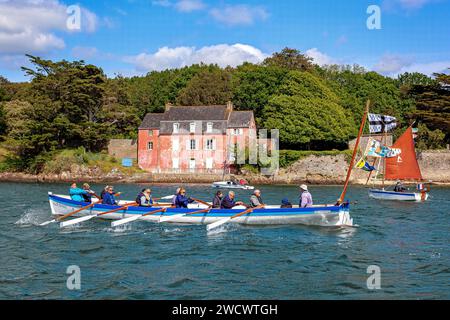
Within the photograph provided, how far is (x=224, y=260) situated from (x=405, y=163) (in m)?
28.1

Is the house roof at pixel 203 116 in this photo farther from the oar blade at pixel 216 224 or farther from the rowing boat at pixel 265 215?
the oar blade at pixel 216 224

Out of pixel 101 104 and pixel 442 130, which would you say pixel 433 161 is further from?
pixel 101 104

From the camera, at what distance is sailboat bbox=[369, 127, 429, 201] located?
3944cm

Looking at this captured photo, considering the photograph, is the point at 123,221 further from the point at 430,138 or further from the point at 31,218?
the point at 430,138

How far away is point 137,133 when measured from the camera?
74.0m

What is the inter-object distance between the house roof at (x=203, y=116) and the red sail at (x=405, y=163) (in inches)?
1054

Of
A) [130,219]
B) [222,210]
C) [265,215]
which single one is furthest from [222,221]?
[130,219]

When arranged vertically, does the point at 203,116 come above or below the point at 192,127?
above

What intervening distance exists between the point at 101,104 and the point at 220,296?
63.0 meters

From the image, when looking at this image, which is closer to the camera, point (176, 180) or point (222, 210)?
point (222, 210)

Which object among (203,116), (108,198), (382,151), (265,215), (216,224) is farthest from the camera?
(203,116)

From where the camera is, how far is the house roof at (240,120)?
6506 cm

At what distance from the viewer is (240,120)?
65750 millimetres
